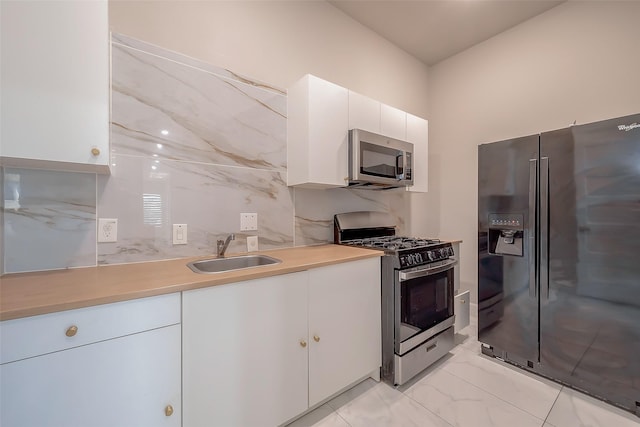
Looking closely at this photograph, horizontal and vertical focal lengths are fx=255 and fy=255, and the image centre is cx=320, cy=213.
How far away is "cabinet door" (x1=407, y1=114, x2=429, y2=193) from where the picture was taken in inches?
98.5

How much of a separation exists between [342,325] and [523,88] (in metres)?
2.92

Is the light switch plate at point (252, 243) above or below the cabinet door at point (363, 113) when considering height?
below

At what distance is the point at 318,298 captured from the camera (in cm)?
141

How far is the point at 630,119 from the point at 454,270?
140 centimetres

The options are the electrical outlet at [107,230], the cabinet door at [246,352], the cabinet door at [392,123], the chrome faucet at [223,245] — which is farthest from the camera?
the cabinet door at [392,123]

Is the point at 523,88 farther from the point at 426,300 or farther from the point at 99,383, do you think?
the point at 99,383

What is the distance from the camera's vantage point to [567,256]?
170 cm

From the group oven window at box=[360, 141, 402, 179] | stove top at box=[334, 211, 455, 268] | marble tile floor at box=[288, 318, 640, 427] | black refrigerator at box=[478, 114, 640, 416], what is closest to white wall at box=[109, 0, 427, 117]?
oven window at box=[360, 141, 402, 179]

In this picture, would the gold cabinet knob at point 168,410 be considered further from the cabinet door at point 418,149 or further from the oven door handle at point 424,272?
the cabinet door at point 418,149

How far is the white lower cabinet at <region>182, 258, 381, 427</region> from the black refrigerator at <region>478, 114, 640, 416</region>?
3.74 feet

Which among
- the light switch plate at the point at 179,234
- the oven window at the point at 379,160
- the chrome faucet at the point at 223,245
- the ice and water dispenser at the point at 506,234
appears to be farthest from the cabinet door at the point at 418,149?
the light switch plate at the point at 179,234

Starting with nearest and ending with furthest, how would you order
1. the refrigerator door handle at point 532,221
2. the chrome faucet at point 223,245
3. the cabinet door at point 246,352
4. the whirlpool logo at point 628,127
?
the cabinet door at point 246,352
the whirlpool logo at point 628,127
the chrome faucet at point 223,245
the refrigerator door handle at point 532,221

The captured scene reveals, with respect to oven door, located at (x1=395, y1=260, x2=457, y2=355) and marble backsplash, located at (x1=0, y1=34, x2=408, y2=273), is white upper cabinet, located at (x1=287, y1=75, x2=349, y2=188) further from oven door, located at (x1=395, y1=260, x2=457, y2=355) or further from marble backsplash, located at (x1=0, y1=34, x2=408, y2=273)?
oven door, located at (x1=395, y1=260, x2=457, y2=355)

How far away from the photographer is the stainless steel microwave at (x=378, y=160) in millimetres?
1948
